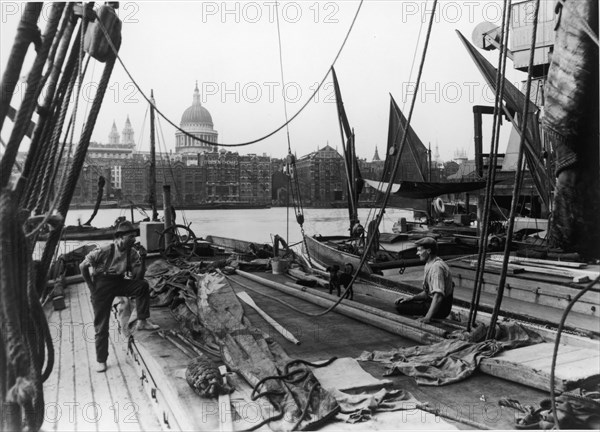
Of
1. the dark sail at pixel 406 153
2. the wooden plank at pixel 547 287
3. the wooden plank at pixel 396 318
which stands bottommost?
the wooden plank at pixel 396 318

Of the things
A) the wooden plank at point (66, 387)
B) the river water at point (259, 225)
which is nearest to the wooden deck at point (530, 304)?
the wooden plank at point (66, 387)

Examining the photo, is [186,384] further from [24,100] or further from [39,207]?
[24,100]

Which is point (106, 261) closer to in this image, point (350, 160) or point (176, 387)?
point (176, 387)

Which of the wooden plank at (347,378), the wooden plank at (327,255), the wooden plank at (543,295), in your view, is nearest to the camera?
the wooden plank at (347,378)

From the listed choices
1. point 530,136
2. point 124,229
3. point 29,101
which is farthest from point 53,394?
point 530,136

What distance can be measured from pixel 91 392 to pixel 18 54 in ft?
10.7

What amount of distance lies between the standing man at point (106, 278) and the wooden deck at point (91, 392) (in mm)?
276

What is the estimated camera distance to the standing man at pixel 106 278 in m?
5.27

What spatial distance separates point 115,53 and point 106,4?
1.23ft

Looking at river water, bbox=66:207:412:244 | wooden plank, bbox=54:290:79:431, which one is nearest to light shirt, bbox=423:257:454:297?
wooden plank, bbox=54:290:79:431

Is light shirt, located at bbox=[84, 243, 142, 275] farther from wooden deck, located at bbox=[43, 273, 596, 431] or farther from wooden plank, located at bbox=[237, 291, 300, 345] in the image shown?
wooden plank, located at bbox=[237, 291, 300, 345]

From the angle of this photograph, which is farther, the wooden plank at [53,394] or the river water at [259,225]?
the river water at [259,225]

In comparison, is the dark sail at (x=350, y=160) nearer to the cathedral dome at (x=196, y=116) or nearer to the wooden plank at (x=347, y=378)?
the wooden plank at (x=347, y=378)

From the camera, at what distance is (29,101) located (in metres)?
2.80
